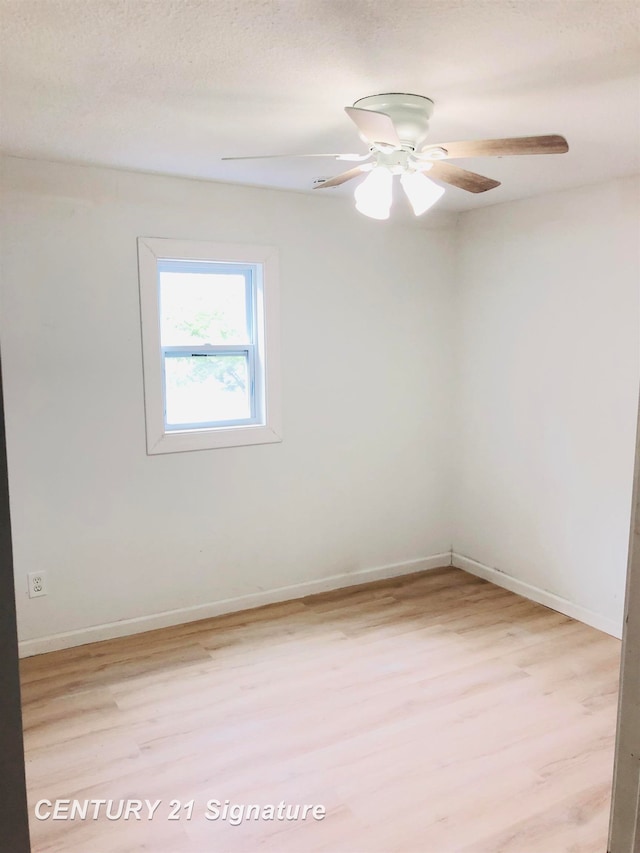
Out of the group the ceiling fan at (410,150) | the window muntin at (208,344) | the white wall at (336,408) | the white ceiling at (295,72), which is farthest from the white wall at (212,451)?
the ceiling fan at (410,150)

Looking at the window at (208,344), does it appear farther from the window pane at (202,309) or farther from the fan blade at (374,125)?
the fan blade at (374,125)

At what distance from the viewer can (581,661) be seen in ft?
10.4

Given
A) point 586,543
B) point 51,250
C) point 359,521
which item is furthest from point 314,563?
point 51,250

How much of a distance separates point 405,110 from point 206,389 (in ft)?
6.34

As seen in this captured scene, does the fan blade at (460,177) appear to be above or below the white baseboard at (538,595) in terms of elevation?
above

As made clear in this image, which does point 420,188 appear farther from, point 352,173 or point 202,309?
point 202,309

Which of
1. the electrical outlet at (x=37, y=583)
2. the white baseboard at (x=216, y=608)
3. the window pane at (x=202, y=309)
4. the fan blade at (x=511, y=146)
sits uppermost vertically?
the fan blade at (x=511, y=146)

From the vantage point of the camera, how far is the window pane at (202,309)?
11.5 feet

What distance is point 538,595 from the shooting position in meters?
3.87

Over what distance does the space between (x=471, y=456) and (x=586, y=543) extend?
97 centimetres

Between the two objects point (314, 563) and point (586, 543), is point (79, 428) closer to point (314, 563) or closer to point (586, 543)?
point (314, 563)

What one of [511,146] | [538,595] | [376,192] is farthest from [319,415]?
[511,146]

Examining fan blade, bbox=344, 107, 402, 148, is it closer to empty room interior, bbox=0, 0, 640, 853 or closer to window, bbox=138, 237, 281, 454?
empty room interior, bbox=0, 0, 640, 853

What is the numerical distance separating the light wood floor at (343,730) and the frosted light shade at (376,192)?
2.02 m
